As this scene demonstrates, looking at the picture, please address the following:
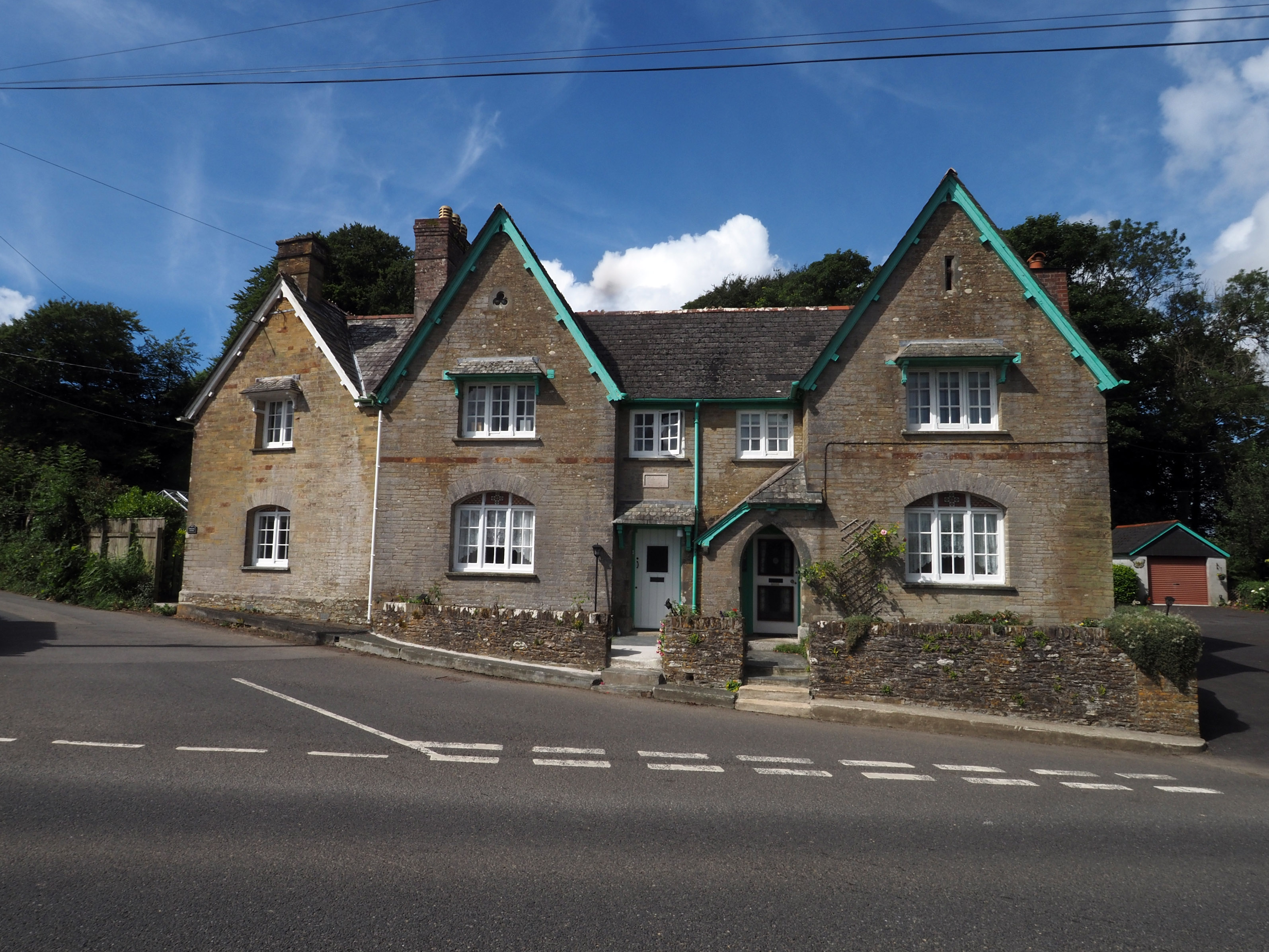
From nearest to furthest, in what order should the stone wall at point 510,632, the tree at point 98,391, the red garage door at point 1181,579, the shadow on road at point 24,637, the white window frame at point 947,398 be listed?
1. the stone wall at point 510,632
2. the shadow on road at point 24,637
3. the white window frame at point 947,398
4. the red garage door at point 1181,579
5. the tree at point 98,391

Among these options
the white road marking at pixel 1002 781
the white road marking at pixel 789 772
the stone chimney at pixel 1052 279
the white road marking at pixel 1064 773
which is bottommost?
the white road marking at pixel 1064 773

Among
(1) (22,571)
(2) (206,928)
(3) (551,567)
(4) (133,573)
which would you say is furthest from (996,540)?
(1) (22,571)

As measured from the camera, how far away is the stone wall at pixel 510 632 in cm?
1316

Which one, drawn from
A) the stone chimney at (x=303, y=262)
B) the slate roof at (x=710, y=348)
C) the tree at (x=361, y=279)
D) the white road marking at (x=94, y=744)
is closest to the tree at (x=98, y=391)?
the tree at (x=361, y=279)

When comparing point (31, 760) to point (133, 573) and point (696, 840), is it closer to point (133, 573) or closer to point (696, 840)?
point (696, 840)

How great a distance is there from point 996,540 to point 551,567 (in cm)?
928

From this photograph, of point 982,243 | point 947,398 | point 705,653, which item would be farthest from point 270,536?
point 982,243

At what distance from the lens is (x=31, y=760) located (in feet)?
23.9

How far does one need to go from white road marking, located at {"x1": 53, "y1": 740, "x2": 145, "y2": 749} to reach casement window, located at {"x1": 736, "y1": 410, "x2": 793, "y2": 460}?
1220 cm

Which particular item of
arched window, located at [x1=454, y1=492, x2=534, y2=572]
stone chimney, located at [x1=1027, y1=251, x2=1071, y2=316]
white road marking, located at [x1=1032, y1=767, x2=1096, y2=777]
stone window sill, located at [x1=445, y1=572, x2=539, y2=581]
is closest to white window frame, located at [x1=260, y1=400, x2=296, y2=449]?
arched window, located at [x1=454, y1=492, x2=534, y2=572]

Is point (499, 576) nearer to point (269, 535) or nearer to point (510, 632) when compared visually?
point (510, 632)

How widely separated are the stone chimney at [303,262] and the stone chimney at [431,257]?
342 cm

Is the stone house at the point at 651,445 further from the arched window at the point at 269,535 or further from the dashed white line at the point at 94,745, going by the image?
the dashed white line at the point at 94,745

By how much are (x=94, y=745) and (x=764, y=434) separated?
13.1m
